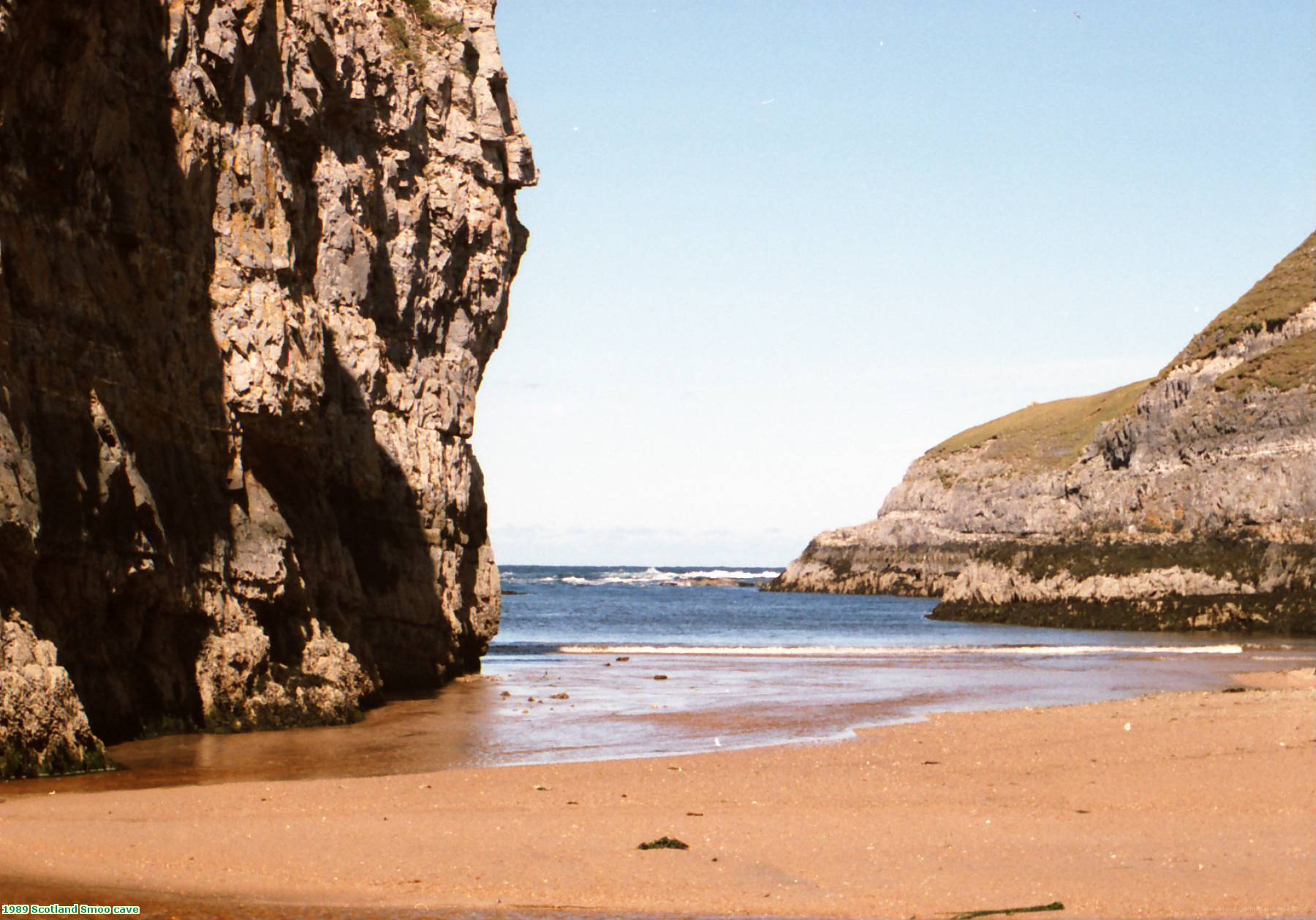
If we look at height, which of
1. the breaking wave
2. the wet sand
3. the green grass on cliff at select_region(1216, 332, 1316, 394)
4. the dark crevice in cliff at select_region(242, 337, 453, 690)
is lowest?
the breaking wave

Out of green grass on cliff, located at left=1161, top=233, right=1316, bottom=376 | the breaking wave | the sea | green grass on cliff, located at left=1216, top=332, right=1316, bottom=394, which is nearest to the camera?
the sea

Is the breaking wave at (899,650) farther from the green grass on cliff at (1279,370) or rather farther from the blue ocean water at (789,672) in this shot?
the green grass on cliff at (1279,370)

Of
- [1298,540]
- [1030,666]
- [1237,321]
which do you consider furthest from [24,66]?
[1237,321]

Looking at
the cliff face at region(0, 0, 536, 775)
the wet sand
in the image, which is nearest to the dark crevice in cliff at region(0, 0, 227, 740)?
the cliff face at region(0, 0, 536, 775)

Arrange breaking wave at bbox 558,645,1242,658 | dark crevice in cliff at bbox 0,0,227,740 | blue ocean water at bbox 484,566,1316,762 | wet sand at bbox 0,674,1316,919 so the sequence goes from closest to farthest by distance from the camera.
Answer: wet sand at bbox 0,674,1316,919 → dark crevice in cliff at bbox 0,0,227,740 → blue ocean water at bbox 484,566,1316,762 → breaking wave at bbox 558,645,1242,658

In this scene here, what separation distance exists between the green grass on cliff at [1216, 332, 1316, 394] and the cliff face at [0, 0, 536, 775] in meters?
72.2

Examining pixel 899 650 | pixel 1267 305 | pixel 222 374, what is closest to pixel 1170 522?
pixel 1267 305

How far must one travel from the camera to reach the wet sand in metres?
10.5

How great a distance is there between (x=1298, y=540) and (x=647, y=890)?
72.9 meters

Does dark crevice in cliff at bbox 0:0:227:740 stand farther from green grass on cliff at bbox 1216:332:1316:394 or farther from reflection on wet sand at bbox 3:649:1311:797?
green grass on cliff at bbox 1216:332:1316:394

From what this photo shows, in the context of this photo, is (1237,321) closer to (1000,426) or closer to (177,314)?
(1000,426)

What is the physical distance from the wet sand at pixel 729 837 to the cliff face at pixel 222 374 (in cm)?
429

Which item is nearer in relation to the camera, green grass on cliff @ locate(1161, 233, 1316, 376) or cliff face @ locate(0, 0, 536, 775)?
cliff face @ locate(0, 0, 536, 775)

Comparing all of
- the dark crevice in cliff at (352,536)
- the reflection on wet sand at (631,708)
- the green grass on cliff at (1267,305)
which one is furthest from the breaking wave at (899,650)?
the green grass on cliff at (1267,305)
